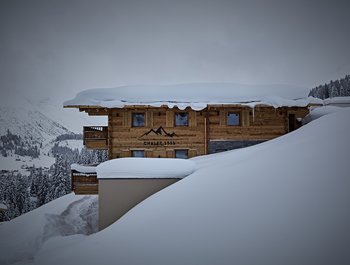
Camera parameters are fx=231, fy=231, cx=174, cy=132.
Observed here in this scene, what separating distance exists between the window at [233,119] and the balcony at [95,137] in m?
8.62

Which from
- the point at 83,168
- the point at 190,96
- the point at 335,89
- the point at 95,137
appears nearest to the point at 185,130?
the point at 190,96

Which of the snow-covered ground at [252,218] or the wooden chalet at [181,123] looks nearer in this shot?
the snow-covered ground at [252,218]

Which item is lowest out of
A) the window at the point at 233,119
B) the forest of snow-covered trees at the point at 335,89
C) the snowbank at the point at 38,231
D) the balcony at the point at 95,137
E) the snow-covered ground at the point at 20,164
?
the snow-covered ground at the point at 20,164

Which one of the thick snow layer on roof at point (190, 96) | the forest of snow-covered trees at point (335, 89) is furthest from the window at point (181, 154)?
the forest of snow-covered trees at point (335, 89)

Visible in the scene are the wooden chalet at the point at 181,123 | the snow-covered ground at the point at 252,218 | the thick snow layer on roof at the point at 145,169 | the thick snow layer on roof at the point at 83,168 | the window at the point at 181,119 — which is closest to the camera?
the snow-covered ground at the point at 252,218

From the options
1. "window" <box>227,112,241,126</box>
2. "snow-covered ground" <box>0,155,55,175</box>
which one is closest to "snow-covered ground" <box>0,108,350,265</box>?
"window" <box>227,112,241,126</box>

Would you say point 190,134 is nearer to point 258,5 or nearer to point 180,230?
point 180,230

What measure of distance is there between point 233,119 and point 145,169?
9281 millimetres

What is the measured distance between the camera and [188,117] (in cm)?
1606

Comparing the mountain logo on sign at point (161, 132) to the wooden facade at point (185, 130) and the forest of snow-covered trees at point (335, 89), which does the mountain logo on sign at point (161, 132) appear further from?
the forest of snow-covered trees at point (335, 89)

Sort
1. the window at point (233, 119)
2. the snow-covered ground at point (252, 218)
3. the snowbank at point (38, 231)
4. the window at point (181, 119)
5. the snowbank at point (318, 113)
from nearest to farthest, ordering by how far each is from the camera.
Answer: the snow-covered ground at point (252, 218), the snowbank at point (38, 231), the window at point (181, 119), the window at point (233, 119), the snowbank at point (318, 113)

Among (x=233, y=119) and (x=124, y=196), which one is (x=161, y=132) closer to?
(x=233, y=119)

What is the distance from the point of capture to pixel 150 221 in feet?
17.8

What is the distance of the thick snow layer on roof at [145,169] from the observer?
8969mm
